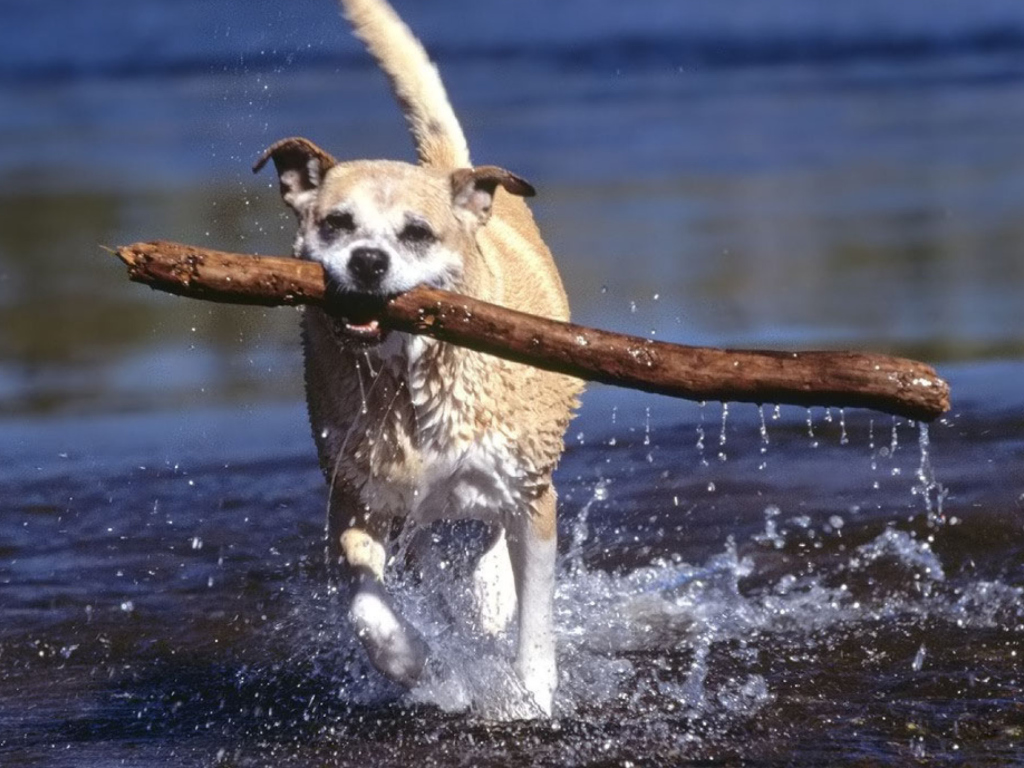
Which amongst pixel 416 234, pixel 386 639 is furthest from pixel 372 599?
pixel 416 234

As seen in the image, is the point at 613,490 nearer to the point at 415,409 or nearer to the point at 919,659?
the point at 919,659

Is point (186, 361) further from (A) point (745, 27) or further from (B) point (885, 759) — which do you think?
(A) point (745, 27)

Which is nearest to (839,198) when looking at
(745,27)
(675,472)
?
(675,472)

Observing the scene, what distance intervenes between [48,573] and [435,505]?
7.90 ft

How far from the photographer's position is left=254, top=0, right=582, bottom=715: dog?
18.9 ft

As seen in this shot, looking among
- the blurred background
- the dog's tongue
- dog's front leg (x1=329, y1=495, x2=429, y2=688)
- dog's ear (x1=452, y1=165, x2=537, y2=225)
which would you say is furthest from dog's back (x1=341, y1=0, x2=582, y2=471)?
the blurred background

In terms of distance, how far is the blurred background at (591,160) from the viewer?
39.1 ft

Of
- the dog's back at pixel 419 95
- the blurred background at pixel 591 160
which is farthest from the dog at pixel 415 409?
the blurred background at pixel 591 160

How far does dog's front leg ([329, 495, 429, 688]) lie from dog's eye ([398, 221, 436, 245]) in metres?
0.95

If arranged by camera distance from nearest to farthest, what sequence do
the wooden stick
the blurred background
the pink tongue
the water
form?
the wooden stick, the pink tongue, the water, the blurred background

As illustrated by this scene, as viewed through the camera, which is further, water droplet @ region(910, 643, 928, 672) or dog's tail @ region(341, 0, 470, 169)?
dog's tail @ region(341, 0, 470, 169)

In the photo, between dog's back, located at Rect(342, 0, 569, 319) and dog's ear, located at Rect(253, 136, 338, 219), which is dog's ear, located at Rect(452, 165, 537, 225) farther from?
dog's back, located at Rect(342, 0, 569, 319)

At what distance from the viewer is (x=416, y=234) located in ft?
18.9

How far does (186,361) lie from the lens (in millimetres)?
11656
